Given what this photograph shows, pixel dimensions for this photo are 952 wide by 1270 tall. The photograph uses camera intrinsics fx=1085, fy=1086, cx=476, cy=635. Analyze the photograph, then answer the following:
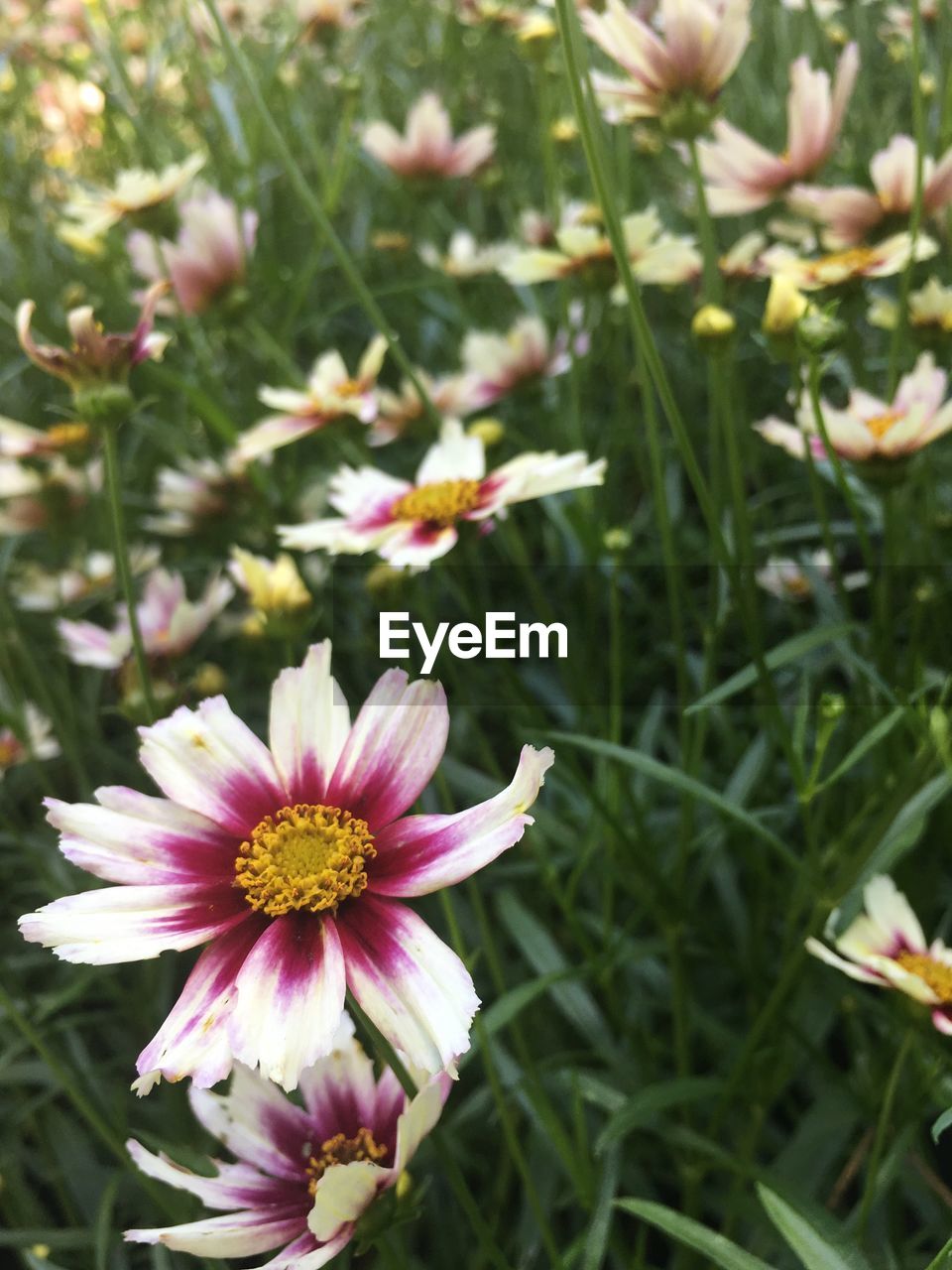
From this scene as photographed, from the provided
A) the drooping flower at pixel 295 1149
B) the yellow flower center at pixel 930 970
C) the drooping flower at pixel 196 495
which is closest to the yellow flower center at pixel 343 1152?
the drooping flower at pixel 295 1149

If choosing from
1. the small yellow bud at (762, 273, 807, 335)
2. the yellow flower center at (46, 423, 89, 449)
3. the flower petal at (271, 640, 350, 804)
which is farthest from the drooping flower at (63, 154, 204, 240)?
the flower petal at (271, 640, 350, 804)

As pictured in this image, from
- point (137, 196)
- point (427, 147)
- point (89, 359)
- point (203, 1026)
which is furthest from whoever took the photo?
point (427, 147)

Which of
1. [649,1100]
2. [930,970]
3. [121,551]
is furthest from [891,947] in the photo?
[121,551]

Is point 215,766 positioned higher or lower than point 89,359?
lower

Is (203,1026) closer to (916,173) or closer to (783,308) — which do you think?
(783,308)

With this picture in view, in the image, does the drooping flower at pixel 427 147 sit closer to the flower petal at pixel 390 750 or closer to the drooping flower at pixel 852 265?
the drooping flower at pixel 852 265

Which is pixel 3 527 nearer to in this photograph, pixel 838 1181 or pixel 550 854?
pixel 550 854

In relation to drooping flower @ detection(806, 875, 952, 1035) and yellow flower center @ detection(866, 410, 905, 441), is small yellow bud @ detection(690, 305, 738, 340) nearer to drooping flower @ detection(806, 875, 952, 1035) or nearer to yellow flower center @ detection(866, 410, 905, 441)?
yellow flower center @ detection(866, 410, 905, 441)
